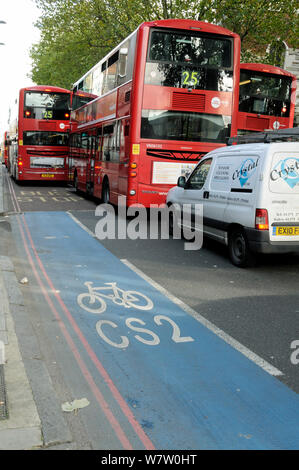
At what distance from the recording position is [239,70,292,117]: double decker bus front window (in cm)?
1730

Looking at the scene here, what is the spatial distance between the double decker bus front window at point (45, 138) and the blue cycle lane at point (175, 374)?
18151 mm

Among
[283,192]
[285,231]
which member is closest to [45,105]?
[283,192]

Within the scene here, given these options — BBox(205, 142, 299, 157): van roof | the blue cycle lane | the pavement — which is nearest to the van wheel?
BBox(205, 142, 299, 157): van roof

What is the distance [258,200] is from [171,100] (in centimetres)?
564

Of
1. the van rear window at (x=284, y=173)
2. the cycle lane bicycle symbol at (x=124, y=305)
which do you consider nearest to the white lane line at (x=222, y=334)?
the cycle lane bicycle symbol at (x=124, y=305)

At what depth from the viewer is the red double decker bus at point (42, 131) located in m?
23.5

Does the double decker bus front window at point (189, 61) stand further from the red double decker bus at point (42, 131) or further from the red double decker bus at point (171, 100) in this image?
the red double decker bus at point (42, 131)

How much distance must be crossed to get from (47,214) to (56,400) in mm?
10890

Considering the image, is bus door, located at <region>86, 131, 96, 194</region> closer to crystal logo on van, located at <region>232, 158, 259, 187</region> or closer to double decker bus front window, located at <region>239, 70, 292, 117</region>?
double decker bus front window, located at <region>239, 70, 292, 117</region>

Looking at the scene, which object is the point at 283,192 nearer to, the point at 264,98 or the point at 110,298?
the point at 110,298

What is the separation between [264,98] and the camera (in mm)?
17406

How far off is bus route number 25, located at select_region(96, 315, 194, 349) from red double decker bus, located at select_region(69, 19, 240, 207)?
7.24 metres

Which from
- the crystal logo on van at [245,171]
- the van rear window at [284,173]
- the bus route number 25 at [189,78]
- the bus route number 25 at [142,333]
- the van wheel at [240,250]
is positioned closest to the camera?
the bus route number 25 at [142,333]
